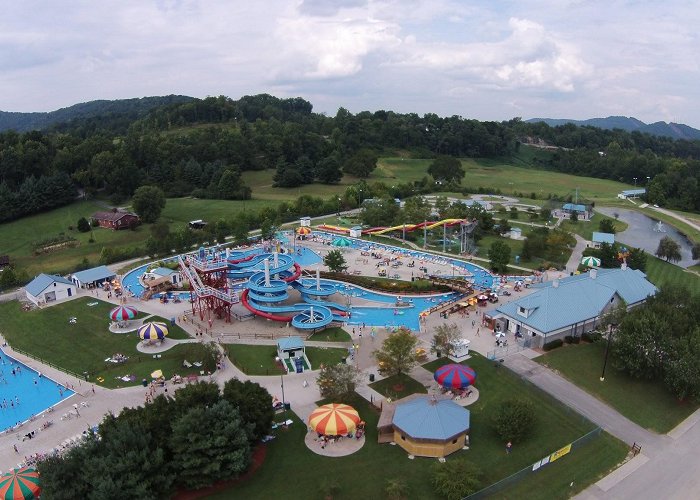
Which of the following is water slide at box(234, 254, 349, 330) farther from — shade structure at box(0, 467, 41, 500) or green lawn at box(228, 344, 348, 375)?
shade structure at box(0, 467, 41, 500)

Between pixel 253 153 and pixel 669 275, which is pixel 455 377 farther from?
pixel 253 153

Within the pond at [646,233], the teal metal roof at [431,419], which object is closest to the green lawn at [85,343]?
the teal metal roof at [431,419]

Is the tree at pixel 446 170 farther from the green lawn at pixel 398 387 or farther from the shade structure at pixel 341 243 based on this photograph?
the green lawn at pixel 398 387

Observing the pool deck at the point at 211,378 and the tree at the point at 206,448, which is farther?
the pool deck at the point at 211,378

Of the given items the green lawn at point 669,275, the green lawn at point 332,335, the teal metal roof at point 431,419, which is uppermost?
the teal metal roof at point 431,419

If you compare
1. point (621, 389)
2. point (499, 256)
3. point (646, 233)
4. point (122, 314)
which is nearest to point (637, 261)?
point (499, 256)

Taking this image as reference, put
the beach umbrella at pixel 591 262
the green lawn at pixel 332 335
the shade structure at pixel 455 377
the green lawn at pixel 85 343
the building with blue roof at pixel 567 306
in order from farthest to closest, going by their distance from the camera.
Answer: the beach umbrella at pixel 591 262 < the green lawn at pixel 332 335 < the building with blue roof at pixel 567 306 < the green lawn at pixel 85 343 < the shade structure at pixel 455 377

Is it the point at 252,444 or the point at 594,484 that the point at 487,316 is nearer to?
the point at 594,484
